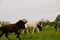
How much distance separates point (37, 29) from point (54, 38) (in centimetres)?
570

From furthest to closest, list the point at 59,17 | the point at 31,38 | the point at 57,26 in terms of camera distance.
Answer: the point at 59,17 < the point at 57,26 < the point at 31,38

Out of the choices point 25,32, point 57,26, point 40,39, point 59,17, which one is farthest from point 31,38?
point 59,17

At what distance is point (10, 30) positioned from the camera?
1578 cm

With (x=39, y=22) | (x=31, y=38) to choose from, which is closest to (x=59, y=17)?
(x=39, y=22)

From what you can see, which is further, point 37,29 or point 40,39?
point 37,29

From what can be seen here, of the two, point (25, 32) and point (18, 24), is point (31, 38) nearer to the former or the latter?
point (18, 24)

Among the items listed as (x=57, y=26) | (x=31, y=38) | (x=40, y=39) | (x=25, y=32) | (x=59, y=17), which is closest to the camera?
(x=40, y=39)

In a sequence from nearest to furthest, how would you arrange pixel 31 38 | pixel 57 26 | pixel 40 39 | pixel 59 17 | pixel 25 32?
pixel 40 39 < pixel 31 38 < pixel 25 32 < pixel 57 26 < pixel 59 17

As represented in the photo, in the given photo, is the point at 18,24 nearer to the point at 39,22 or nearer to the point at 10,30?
the point at 10,30

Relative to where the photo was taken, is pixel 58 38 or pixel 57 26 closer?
pixel 58 38

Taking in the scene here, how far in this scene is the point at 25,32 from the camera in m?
20.7

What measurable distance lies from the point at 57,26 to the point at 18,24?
888 centimetres

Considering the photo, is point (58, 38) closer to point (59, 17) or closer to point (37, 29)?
point (37, 29)

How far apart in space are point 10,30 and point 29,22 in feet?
18.9
